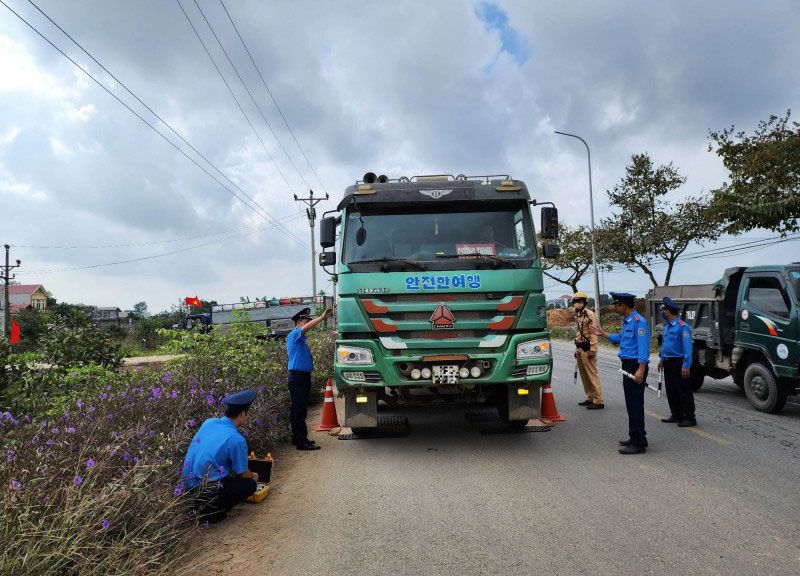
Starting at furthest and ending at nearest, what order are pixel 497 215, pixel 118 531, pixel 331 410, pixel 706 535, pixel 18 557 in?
pixel 331 410 < pixel 497 215 < pixel 706 535 < pixel 118 531 < pixel 18 557

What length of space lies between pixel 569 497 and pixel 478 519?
2.98ft

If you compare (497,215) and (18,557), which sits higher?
(497,215)

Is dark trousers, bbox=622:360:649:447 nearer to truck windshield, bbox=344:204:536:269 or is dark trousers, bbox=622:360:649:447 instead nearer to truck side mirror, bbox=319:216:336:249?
truck windshield, bbox=344:204:536:269

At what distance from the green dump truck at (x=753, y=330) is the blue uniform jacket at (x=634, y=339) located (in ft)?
9.60

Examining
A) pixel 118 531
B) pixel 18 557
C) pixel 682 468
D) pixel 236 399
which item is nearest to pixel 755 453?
pixel 682 468

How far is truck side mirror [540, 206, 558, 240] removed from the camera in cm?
671

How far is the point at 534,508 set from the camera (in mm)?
4293

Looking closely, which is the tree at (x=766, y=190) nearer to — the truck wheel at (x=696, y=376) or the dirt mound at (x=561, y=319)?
the truck wheel at (x=696, y=376)

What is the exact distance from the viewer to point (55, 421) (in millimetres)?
4480

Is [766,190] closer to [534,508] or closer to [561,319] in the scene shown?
[534,508]

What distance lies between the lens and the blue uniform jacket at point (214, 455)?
4035 mm

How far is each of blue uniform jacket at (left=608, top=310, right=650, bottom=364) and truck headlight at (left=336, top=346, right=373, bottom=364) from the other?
2816 millimetres

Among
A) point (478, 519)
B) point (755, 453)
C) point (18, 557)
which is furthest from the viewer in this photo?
point (755, 453)

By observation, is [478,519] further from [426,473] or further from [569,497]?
[426,473]
